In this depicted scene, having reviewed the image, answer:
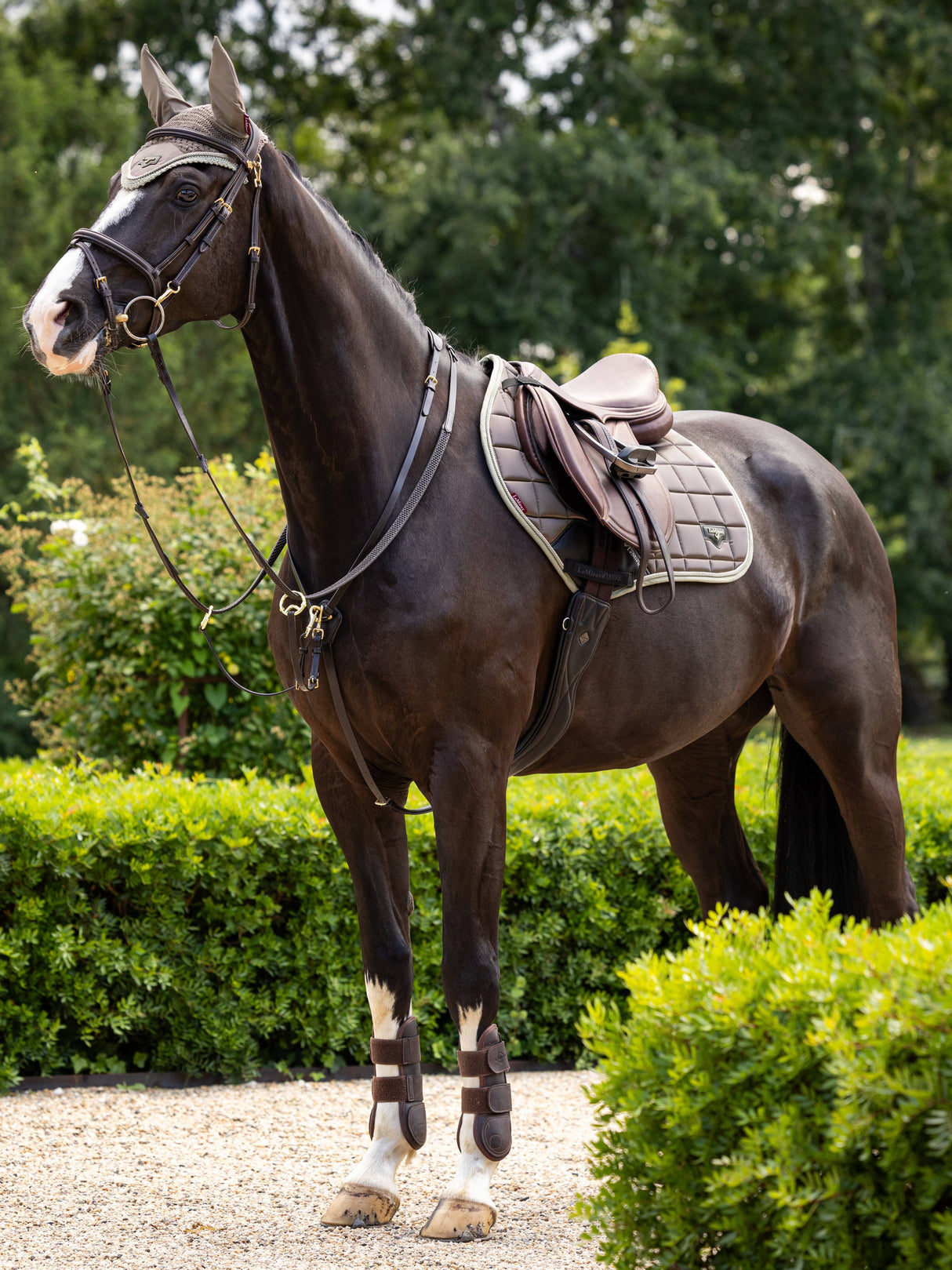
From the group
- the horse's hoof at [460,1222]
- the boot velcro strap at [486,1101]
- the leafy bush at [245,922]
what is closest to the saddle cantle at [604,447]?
the boot velcro strap at [486,1101]

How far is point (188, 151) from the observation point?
2.74m

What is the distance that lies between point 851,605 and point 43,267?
12240 millimetres

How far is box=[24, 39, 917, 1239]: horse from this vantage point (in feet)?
8.97

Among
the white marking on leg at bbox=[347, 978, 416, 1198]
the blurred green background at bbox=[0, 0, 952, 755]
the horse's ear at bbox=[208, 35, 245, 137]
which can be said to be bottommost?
the white marking on leg at bbox=[347, 978, 416, 1198]

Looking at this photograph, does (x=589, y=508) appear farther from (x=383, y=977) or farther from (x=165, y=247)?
(x=383, y=977)

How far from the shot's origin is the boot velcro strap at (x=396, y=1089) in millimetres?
3242

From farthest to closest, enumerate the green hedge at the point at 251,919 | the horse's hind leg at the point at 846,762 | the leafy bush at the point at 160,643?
1. the leafy bush at the point at 160,643
2. the green hedge at the point at 251,919
3. the horse's hind leg at the point at 846,762

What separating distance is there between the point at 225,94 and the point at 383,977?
2269mm

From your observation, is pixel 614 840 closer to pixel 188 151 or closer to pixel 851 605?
pixel 851 605

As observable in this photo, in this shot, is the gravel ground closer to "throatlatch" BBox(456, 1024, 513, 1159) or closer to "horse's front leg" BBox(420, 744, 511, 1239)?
"horse's front leg" BBox(420, 744, 511, 1239)

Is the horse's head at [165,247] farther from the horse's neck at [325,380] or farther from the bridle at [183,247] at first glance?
the horse's neck at [325,380]

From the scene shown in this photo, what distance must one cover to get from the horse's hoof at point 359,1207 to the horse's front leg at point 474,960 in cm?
16

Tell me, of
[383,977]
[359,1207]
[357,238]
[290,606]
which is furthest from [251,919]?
[357,238]

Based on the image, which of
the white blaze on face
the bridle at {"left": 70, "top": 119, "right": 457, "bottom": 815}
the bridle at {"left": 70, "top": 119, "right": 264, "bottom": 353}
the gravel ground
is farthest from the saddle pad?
the gravel ground
